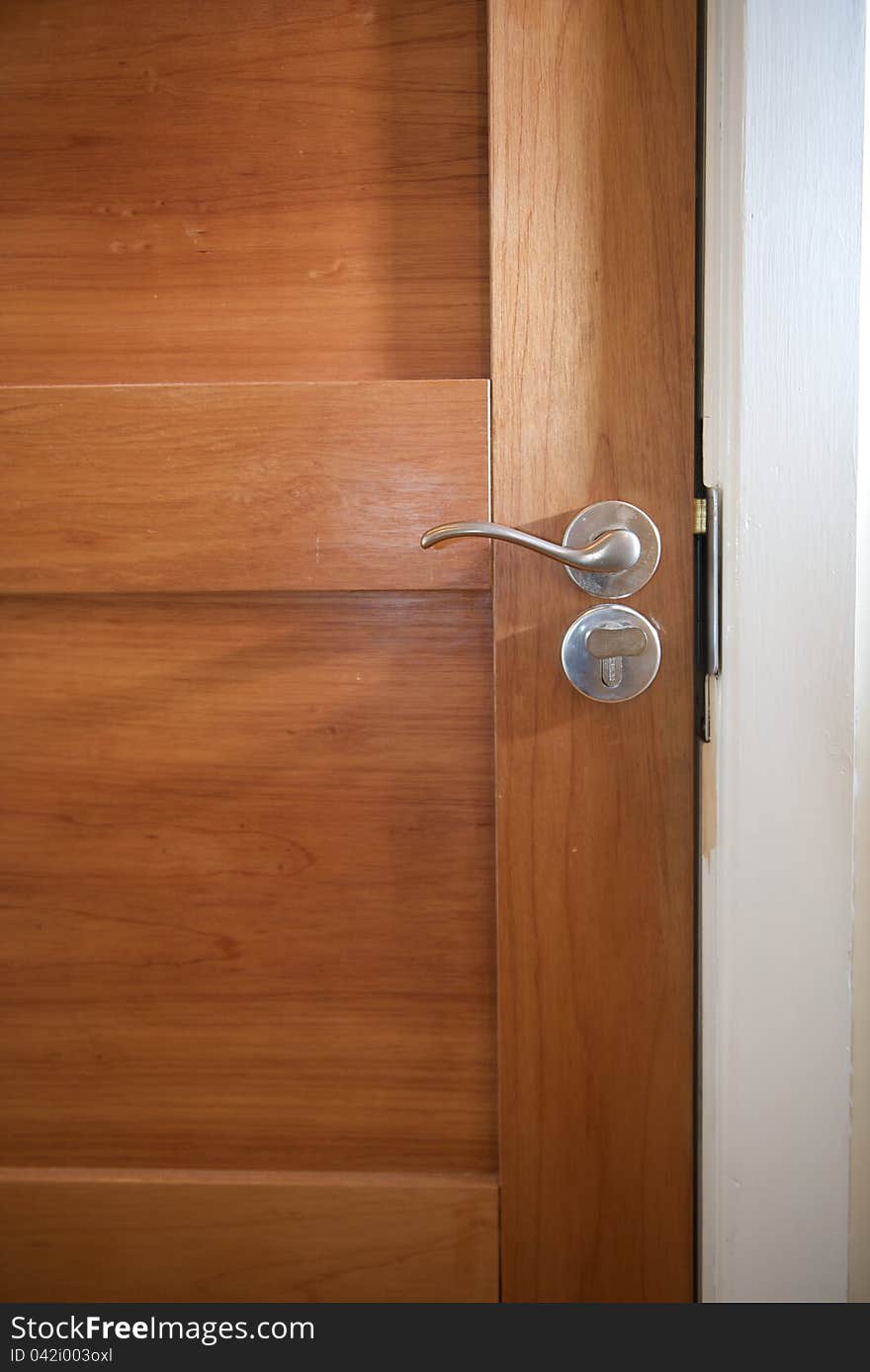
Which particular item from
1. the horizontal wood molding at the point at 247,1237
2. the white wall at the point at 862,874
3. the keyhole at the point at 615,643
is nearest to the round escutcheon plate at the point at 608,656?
the keyhole at the point at 615,643

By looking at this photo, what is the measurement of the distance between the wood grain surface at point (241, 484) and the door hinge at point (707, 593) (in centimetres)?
14

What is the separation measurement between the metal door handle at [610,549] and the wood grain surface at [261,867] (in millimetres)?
81

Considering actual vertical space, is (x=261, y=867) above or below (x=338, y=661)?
below

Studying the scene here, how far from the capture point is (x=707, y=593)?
2.00 feet

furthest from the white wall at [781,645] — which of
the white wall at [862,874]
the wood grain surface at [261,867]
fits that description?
the wood grain surface at [261,867]

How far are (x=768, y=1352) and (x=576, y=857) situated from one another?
33 centimetres

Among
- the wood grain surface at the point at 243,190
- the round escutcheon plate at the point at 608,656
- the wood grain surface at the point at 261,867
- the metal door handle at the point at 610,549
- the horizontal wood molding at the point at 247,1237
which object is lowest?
the horizontal wood molding at the point at 247,1237

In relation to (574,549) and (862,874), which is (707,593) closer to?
(574,549)

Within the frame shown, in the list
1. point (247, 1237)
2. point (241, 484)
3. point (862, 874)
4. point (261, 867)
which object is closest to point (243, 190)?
point (241, 484)

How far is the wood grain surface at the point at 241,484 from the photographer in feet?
2.02

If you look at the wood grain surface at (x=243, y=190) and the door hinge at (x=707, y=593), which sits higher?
the wood grain surface at (x=243, y=190)

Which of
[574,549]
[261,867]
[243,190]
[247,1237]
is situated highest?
[243,190]

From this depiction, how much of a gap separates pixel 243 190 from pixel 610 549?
1.19ft

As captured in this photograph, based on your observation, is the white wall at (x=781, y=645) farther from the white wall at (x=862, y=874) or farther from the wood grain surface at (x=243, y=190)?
the wood grain surface at (x=243, y=190)
